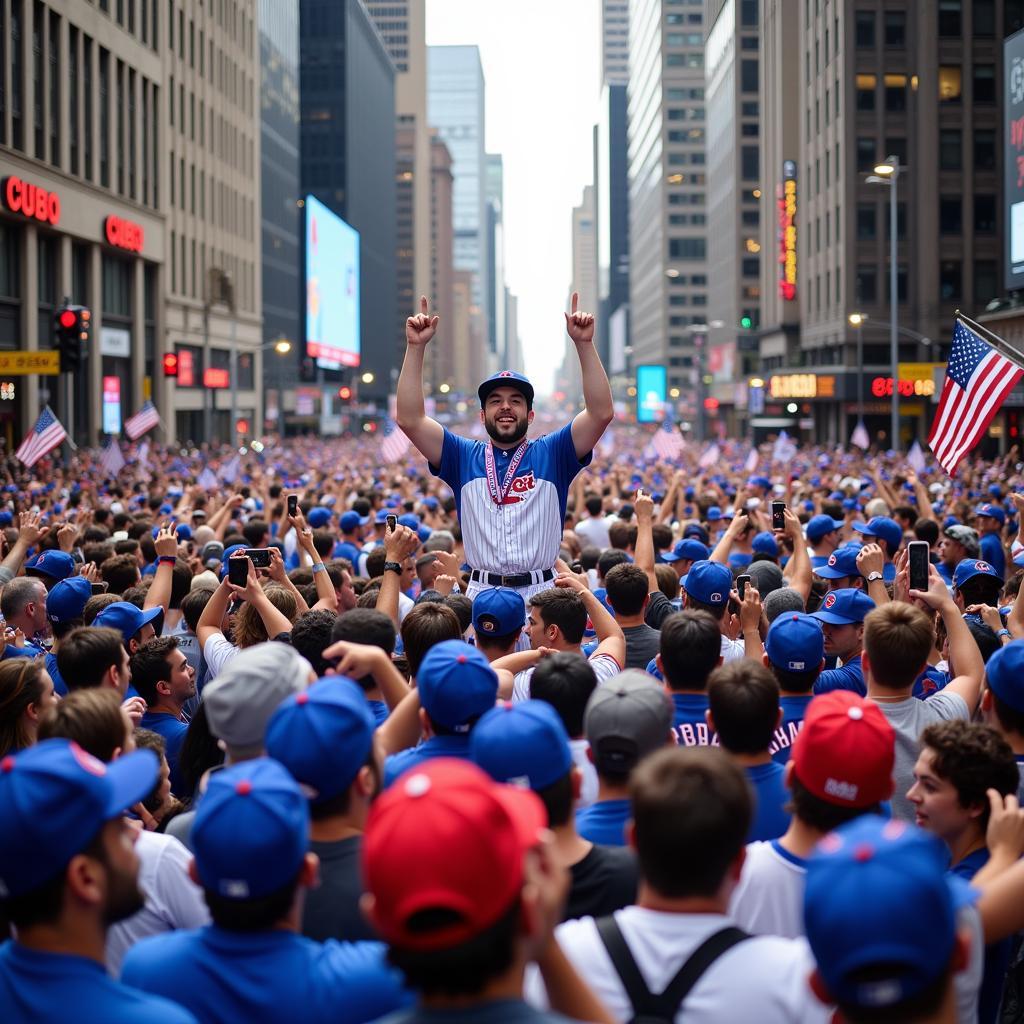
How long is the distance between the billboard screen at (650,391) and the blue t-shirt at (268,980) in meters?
116

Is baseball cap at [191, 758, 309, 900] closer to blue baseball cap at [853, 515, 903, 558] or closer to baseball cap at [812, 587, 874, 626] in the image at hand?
baseball cap at [812, 587, 874, 626]

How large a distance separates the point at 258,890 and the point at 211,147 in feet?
243

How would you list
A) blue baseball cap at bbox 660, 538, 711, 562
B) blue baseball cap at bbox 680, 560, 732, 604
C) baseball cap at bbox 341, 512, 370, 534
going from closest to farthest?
blue baseball cap at bbox 680, 560, 732, 604, blue baseball cap at bbox 660, 538, 711, 562, baseball cap at bbox 341, 512, 370, 534

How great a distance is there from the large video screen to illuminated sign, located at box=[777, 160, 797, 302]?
1148 inches

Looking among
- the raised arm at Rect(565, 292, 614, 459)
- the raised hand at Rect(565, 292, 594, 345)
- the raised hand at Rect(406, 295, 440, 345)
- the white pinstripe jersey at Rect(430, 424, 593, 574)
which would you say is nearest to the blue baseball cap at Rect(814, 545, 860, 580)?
the white pinstripe jersey at Rect(430, 424, 593, 574)

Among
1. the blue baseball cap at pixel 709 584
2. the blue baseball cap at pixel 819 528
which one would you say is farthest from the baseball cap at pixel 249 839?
the blue baseball cap at pixel 819 528

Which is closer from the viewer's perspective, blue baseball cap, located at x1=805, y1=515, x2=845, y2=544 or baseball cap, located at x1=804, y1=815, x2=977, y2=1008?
baseball cap, located at x1=804, y1=815, x2=977, y2=1008

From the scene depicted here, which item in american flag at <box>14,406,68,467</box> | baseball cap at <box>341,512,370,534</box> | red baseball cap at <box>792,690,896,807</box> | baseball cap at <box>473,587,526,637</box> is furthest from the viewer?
american flag at <box>14,406,68,467</box>

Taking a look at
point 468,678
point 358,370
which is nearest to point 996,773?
point 468,678

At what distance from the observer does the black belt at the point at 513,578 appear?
311 inches

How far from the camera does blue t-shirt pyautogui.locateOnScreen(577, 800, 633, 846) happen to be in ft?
13.9

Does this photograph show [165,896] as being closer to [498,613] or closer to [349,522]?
[498,613]

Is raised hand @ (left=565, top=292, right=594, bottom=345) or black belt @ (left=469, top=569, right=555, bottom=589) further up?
raised hand @ (left=565, top=292, right=594, bottom=345)

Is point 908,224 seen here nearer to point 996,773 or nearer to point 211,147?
point 211,147
